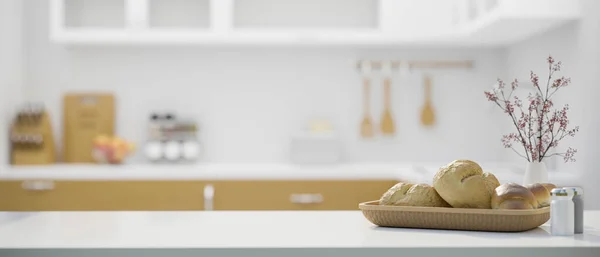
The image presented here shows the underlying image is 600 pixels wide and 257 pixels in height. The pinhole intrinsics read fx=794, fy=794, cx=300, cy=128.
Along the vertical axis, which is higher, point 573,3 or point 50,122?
point 573,3

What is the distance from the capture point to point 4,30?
4.30 m

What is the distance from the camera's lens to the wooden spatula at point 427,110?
4.53m

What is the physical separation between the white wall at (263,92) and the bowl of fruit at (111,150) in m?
0.25

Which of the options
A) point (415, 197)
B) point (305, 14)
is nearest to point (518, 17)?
point (305, 14)

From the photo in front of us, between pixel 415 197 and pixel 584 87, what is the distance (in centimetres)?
205

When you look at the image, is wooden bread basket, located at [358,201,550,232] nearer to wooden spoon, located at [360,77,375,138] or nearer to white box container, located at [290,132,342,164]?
white box container, located at [290,132,342,164]

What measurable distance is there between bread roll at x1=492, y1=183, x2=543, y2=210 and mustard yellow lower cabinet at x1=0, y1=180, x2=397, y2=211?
2.33 meters

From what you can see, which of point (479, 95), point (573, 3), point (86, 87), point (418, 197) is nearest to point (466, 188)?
point (418, 197)

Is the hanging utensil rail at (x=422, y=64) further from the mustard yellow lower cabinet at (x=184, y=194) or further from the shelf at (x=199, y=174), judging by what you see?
the mustard yellow lower cabinet at (x=184, y=194)

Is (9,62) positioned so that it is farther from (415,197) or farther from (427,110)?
(415,197)

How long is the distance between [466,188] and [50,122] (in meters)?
3.40

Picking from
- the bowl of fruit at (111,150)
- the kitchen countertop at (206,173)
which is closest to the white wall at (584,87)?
the kitchen countertop at (206,173)

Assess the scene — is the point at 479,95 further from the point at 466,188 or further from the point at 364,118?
the point at 466,188

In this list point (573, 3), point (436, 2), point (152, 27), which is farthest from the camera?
point (152, 27)
